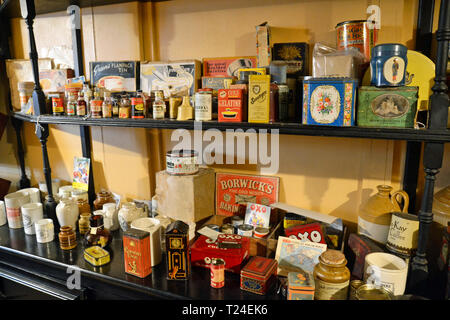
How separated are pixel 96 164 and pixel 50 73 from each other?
62cm

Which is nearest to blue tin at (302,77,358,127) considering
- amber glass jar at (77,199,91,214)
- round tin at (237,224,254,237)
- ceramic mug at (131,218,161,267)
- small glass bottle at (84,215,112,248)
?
round tin at (237,224,254,237)

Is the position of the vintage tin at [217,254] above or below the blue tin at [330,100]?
below

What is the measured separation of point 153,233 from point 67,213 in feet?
2.00

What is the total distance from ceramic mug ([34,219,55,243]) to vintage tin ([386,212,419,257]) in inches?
61.7

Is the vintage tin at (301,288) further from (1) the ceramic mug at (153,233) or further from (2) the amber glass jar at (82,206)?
(2) the amber glass jar at (82,206)

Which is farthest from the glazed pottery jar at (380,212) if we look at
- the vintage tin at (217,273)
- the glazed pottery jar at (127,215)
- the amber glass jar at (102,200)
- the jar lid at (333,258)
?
the amber glass jar at (102,200)

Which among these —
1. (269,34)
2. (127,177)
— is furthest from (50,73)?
(269,34)

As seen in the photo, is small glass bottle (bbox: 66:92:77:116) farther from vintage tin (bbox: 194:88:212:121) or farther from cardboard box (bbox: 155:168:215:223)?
vintage tin (bbox: 194:88:212:121)

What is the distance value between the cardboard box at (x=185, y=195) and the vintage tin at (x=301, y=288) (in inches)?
25.4

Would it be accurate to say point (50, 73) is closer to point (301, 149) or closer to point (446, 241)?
point (301, 149)

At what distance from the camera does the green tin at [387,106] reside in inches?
43.4

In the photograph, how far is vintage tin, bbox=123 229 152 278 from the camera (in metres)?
1.33

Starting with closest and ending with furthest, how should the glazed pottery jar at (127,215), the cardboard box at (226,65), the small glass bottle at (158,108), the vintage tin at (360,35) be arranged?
the vintage tin at (360,35) → the small glass bottle at (158,108) → the cardboard box at (226,65) → the glazed pottery jar at (127,215)

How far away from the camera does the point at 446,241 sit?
1.19m
